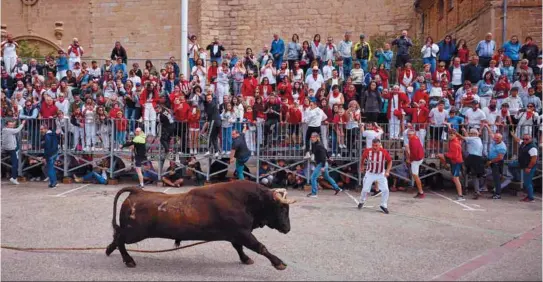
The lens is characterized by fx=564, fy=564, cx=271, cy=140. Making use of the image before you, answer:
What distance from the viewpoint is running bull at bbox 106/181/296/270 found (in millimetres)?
7137

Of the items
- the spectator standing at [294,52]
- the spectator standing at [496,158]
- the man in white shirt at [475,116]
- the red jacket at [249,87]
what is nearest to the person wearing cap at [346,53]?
the spectator standing at [294,52]

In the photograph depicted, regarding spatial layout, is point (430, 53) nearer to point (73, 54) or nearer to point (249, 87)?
point (249, 87)

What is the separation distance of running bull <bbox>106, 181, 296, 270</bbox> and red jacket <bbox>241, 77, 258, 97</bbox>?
9.82m

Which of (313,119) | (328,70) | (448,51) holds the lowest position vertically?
(313,119)

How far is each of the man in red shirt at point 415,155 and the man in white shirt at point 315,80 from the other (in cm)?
410

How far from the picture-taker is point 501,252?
27.8 feet

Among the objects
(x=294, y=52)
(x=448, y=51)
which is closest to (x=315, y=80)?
(x=294, y=52)

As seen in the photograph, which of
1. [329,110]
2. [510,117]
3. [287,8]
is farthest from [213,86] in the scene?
[287,8]

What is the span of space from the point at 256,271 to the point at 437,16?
2246cm

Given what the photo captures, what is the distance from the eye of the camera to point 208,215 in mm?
7172

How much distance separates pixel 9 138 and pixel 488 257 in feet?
40.9

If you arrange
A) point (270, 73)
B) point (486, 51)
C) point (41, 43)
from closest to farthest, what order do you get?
point (486, 51) < point (270, 73) < point (41, 43)

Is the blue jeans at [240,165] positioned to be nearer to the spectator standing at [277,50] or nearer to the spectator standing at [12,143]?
the spectator standing at [12,143]

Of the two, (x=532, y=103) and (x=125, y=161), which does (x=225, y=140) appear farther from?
(x=532, y=103)
